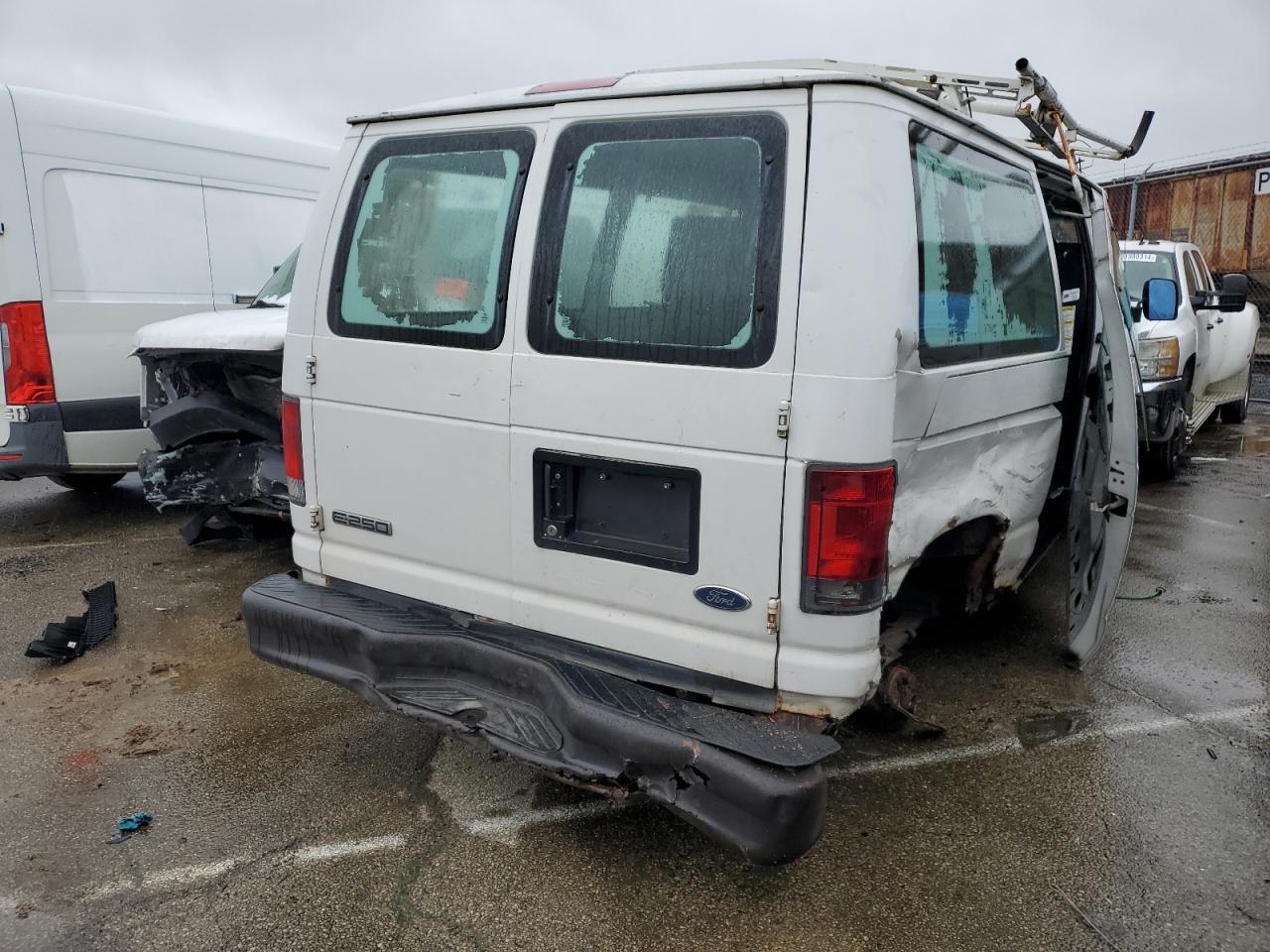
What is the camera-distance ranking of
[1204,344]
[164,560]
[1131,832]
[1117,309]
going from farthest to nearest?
[1204,344], [164,560], [1117,309], [1131,832]

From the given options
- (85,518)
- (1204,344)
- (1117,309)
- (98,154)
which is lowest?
(85,518)

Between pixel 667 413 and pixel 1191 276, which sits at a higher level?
pixel 1191 276

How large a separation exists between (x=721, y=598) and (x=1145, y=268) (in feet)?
24.7

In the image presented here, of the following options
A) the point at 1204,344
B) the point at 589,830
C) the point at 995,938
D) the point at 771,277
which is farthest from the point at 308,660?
the point at 1204,344

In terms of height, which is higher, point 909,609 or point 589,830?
point 909,609

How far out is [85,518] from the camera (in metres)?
6.85

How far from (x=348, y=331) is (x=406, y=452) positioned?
491 mm

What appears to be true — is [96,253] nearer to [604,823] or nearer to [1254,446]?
[604,823]

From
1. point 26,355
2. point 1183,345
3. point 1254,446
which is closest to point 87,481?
point 26,355

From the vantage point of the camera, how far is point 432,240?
3102 mm

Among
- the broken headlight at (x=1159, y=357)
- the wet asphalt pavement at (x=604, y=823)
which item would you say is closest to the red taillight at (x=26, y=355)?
the wet asphalt pavement at (x=604, y=823)

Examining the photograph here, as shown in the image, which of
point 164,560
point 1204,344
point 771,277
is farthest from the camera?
point 1204,344

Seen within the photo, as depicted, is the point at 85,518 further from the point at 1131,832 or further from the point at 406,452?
the point at 1131,832

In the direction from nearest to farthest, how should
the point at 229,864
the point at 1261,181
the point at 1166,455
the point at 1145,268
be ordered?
the point at 229,864 < the point at 1166,455 < the point at 1145,268 < the point at 1261,181
